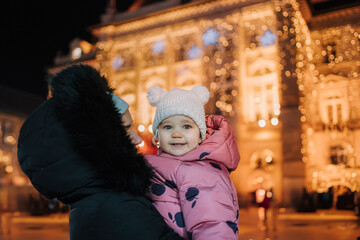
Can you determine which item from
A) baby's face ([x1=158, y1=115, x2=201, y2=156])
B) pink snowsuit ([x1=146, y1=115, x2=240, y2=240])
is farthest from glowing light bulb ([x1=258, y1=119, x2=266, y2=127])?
pink snowsuit ([x1=146, y1=115, x2=240, y2=240])

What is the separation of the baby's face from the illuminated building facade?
32.8ft

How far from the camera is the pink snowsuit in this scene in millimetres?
1544

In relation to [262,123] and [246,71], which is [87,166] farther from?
[246,71]

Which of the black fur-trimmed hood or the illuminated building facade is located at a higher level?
the illuminated building facade

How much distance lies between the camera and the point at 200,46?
74.3 feet

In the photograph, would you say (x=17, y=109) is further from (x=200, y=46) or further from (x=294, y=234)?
(x=294, y=234)

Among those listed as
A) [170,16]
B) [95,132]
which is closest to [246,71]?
[170,16]

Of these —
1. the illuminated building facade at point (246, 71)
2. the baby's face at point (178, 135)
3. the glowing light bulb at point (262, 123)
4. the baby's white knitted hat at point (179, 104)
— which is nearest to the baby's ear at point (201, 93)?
the baby's white knitted hat at point (179, 104)

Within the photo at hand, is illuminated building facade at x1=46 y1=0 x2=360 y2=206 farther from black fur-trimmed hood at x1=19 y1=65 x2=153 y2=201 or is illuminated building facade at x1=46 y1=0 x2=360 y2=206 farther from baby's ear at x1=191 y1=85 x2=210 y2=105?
black fur-trimmed hood at x1=19 y1=65 x2=153 y2=201

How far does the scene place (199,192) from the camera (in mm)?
1607

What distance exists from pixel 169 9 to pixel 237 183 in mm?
12811

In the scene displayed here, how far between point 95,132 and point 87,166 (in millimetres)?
139

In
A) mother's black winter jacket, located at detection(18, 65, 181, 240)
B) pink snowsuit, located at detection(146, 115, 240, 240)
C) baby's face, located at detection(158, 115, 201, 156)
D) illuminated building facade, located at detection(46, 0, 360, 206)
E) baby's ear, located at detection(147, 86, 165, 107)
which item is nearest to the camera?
mother's black winter jacket, located at detection(18, 65, 181, 240)

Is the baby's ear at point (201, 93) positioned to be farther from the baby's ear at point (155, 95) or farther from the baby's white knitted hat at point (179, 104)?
the baby's ear at point (155, 95)
